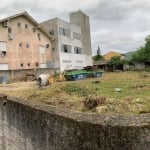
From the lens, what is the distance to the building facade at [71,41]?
42.4 m

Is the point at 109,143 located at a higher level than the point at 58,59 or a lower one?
lower

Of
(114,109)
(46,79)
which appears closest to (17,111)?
(114,109)

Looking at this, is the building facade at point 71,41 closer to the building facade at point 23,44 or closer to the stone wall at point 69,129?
the building facade at point 23,44

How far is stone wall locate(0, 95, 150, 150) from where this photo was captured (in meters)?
4.08

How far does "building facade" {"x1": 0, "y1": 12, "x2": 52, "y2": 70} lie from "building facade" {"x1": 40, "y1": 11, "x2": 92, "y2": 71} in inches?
58.8

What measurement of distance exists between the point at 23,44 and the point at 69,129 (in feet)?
107

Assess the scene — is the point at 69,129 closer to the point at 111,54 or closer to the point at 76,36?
the point at 76,36

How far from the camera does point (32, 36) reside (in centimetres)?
3831

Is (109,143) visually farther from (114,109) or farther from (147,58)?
(147,58)

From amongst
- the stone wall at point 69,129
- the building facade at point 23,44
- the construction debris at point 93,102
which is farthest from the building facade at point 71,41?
the construction debris at point 93,102

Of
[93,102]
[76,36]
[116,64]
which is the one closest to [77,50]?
[76,36]

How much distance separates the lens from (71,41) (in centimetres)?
4641

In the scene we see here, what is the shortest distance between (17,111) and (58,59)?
34.5 metres

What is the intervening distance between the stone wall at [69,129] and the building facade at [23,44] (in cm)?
2634
